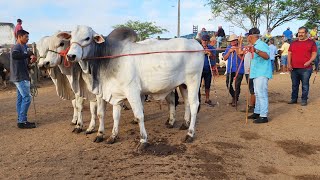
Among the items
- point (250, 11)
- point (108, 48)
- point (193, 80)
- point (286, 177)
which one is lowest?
point (286, 177)

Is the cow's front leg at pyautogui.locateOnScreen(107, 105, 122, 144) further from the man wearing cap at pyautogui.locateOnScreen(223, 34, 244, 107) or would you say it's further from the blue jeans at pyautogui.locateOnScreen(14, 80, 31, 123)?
the man wearing cap at pyautogui.locateOnScreen(223, 34, 244, 107)

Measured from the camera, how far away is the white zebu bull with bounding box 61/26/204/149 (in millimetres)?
5344

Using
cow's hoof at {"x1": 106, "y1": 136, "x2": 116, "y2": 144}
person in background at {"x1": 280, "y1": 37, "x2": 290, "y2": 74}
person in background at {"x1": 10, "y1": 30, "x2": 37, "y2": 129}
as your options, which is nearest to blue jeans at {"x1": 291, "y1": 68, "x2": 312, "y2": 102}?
cow's hoof at {"x1": 106, "y1": 136, "x2": 116, "y2": 144}

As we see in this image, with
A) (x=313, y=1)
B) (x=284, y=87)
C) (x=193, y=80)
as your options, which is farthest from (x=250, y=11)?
(x=193, y=80)

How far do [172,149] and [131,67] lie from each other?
1.49 m

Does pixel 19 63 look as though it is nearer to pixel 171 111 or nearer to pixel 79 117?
pixel 79 117

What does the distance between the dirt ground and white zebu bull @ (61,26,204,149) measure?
54 centimetres

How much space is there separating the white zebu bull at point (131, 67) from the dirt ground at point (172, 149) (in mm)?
537

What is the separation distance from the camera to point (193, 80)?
19.3ft

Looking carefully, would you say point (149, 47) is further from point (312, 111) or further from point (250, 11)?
point (250, 11)

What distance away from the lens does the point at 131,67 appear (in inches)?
212

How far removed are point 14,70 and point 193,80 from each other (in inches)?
143

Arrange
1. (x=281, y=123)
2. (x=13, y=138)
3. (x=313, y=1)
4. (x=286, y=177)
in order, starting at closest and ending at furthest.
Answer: (x=286, y=177) < (x=13, y=138) < (x=281, y=123) < (x=313, y=1)

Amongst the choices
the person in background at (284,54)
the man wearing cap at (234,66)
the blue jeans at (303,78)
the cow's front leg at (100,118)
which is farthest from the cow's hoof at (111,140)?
the person in background at (284,54)
